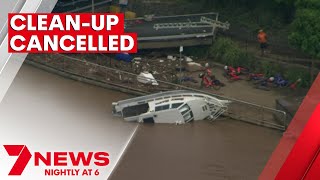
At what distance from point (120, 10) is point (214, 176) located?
4.13 m

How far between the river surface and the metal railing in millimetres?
127

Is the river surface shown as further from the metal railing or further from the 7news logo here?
the 7news logo

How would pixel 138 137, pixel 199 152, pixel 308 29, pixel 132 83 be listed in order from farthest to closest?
pixel 132 83 < pixel 308 29 < pixel 138 137 < pixel 199 152

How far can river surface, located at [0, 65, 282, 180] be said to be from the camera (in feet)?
13.6

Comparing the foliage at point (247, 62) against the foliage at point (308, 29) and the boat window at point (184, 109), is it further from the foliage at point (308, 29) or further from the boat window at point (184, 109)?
the boat window at point (184, 109)

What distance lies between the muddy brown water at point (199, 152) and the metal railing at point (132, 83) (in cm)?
11

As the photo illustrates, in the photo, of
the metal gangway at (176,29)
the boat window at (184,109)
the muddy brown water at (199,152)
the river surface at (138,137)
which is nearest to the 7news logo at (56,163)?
the river surface at (138,137)

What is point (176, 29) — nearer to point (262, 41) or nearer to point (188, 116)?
point (262, 41)

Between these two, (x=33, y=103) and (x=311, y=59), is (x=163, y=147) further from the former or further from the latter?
(x=311, y=59)

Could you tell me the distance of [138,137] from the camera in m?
4.94

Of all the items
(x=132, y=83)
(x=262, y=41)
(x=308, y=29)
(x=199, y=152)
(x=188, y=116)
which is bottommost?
(x=199, y=152)

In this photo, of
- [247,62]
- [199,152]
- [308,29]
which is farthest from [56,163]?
[247,62]

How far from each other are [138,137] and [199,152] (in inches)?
25.2

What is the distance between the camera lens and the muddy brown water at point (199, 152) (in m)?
4.13
